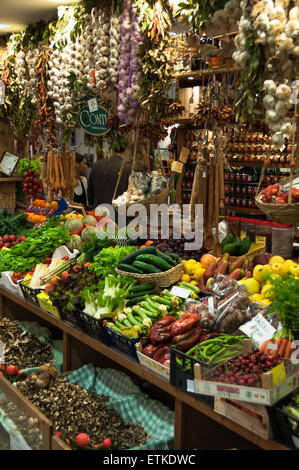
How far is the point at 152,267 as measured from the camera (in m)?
3.19

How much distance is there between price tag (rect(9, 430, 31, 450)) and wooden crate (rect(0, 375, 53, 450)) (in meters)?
0.08

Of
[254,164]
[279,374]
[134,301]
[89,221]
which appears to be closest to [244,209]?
[254,164]

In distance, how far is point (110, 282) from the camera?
10.6ft

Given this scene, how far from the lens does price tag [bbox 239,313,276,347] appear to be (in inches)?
95.4

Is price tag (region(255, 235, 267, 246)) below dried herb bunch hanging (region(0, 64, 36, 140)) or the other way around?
below

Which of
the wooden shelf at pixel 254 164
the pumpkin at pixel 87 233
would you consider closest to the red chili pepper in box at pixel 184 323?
the pumpkin at pixel 87 233

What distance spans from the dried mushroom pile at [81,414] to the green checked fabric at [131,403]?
0.22 feet

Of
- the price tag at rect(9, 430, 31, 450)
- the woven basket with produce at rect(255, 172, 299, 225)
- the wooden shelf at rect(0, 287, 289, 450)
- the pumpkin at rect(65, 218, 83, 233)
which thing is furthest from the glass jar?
the price tag at rect(9, 430, 31, 450)

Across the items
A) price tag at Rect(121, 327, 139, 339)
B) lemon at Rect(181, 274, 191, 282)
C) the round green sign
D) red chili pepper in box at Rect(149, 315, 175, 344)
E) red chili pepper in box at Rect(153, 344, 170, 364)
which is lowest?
red chili pepper in box at Rect(153, 344, 170, 364)

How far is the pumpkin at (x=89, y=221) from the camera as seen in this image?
16.0 feet

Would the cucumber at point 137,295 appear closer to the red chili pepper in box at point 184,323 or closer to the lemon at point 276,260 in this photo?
the red chili pepper in box at point 184,323

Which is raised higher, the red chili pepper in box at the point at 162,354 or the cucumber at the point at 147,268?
the cucumber at the point at 147,268

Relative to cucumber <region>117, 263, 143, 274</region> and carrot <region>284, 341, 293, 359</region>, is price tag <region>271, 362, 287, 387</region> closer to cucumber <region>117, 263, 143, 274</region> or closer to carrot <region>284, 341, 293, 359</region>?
carrot <region>284, 341, 293, 359</region>
